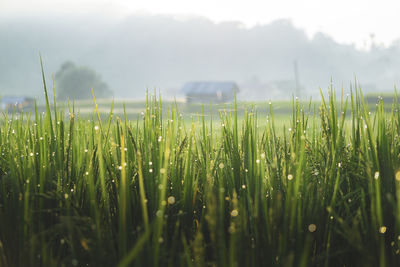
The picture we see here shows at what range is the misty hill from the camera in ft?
497

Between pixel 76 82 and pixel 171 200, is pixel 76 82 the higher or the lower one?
the higher one

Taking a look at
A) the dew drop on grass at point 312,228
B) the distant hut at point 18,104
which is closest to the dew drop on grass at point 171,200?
the dew drop on grass at point 312,228

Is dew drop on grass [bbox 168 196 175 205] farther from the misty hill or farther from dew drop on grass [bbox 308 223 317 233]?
the misty hill

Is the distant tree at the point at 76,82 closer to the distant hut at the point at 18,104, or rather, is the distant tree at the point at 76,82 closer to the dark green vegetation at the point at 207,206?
the distant hut at the point at 18,104

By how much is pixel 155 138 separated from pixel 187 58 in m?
171

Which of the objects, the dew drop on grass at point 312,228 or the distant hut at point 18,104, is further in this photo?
the distant hut at point 18,104

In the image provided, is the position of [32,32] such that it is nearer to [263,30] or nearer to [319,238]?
[263,30]

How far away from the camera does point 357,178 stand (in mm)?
1244

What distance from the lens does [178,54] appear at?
171m

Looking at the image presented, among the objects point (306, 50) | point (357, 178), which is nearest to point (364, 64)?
point (306, 50)

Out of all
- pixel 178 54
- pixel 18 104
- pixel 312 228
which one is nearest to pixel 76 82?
pixel 18 104

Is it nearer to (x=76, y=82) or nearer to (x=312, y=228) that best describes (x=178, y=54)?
(x=76, y=82)

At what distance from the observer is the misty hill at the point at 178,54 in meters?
152

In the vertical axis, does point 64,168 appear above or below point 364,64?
below
